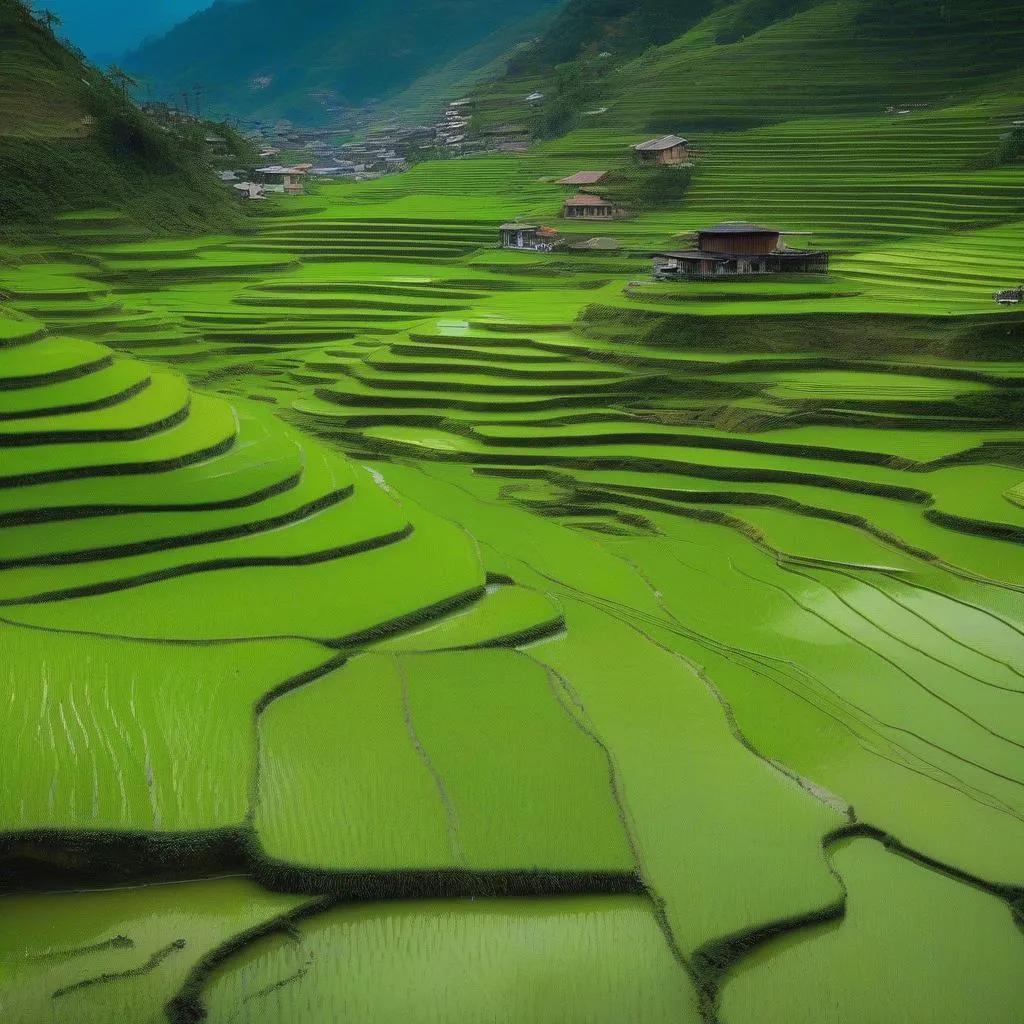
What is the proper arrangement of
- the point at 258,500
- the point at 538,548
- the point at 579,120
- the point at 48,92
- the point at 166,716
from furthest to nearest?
the point at 579,120, the point at 48,92, the point at 538,548, the point at 258,500, the point at 166,716

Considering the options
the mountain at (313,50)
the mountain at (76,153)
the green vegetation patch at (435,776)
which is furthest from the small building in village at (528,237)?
the mountain at (313,50)

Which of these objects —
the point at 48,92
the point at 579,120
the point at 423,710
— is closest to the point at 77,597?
the point at 423,710

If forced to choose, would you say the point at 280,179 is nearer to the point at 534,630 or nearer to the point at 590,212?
the point at 590,212

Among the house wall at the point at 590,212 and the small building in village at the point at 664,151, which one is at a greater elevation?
the small building in village at the point at 664,151

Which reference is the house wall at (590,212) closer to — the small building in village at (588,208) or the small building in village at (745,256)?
the small building in village at (588,208)

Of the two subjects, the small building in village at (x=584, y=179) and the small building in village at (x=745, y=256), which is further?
the small building in village at (x=584, y=179)

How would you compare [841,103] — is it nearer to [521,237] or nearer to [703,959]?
[521,237]
